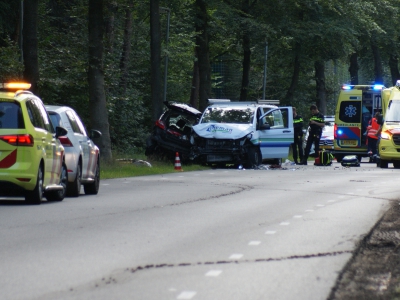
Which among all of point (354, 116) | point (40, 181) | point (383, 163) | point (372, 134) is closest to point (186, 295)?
point (40, 181)

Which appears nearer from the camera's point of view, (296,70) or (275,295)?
(275,295)

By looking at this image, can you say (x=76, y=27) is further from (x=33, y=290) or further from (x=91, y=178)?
(x=33, y=290)

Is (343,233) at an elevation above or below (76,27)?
below

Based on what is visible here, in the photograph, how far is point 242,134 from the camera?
97.4 feet

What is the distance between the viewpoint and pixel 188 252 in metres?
9.75

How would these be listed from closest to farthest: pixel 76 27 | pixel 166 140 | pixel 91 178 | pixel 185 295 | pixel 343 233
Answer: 1. pixel 185 295
2. pixel 343 233
3. pixel 91 178
4. pixel 166 140
5. pixel 76 27

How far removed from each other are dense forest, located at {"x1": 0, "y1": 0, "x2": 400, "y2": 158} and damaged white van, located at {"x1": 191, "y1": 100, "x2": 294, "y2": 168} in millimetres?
2723

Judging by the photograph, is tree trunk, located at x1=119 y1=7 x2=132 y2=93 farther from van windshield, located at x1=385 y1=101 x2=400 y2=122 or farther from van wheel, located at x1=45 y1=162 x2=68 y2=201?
van wheel, located at x1=45 y1=162 x2=68 y2=201

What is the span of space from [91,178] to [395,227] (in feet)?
24.3

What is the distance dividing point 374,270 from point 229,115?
2264 cm

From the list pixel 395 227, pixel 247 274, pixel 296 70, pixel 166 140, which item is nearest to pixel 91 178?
pixel 395 227

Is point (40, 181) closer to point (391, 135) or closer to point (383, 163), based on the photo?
point (391, 135)

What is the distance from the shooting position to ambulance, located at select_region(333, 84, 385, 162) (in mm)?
37812

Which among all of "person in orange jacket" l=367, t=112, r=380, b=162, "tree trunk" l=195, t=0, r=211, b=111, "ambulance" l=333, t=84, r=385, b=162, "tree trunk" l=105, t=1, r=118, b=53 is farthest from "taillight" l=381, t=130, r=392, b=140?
"tree trunk" l=195, t=0, r=211, b=111
